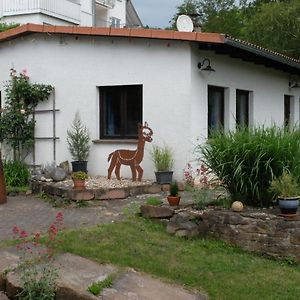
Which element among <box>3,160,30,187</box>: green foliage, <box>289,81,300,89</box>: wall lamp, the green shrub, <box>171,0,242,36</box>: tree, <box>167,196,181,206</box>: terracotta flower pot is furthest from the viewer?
<box>171,0,242,36</box>: tree

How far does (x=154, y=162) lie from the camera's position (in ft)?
35.7

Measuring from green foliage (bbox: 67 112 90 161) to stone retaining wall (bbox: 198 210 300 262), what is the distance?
510 cm

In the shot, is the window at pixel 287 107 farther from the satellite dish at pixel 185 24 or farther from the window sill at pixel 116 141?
the window sill at pixel 116 141

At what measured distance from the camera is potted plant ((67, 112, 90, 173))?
456 inches

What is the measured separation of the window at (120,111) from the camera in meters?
11.6

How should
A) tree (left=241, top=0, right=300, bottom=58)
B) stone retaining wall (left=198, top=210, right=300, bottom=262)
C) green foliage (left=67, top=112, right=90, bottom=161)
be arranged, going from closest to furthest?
stone retaining wall (left=198, top=210, right=300, bottom=262) < green foliage (left=67, top=112, right=90, bottom=161) < tree (left=241, top=0, right=300, bottom=58)

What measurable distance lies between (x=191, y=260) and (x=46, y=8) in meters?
25.9

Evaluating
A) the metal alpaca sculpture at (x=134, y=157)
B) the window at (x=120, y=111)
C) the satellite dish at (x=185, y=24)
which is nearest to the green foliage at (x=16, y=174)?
the window at (x=120, y=111)

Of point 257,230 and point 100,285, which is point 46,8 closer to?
point 257,230

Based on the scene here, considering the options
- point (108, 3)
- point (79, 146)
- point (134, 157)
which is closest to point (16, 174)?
point (79, 146)

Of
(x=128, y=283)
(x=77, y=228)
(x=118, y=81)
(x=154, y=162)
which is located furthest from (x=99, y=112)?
(x=128, y=283)

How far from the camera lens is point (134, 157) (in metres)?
10.6

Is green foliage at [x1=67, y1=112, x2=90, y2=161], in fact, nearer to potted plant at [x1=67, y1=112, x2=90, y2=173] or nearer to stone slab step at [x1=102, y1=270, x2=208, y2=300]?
potted plant at [x1=67, y1=112, x2=90, y2=173]

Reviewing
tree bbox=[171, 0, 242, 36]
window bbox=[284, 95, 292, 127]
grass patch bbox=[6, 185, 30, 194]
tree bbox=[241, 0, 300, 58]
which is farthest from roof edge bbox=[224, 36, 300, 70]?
tree bbox=[171, 0, 242, 36]
